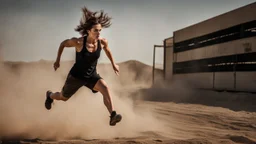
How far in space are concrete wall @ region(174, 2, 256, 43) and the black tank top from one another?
14.5m

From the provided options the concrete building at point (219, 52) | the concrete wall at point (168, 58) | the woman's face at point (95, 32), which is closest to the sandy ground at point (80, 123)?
the woman's face at point (95, 32)

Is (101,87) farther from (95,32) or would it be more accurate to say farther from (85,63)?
(95,32)

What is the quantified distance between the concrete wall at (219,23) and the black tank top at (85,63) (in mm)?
14483

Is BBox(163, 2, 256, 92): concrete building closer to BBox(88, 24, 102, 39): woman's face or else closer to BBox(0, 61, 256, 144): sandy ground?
BBox(0, 61, 256, 144): sandy ground

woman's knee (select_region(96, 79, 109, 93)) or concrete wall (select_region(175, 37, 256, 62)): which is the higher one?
concrete wall (select_region(175, 37, 256, 62))

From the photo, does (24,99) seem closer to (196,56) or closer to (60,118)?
(60,118)

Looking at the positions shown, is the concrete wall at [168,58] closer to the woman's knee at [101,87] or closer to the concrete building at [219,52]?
the concrete building at [219,52]

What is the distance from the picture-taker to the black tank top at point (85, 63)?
218 inches

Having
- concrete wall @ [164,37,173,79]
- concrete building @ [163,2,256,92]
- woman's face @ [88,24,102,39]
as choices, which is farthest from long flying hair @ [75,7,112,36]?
concrete wall @ [164,37,173,79]

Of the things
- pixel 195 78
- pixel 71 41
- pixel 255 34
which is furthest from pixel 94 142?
pixel 195 78

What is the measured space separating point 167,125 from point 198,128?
2.38 ft

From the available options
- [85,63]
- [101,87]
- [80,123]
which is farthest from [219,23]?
[85,63]

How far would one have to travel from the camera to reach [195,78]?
995 inches

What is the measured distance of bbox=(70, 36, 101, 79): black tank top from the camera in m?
5.55
